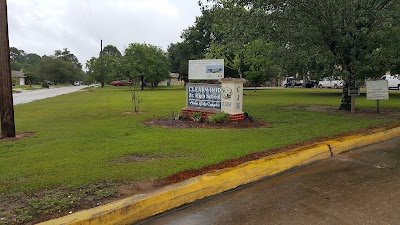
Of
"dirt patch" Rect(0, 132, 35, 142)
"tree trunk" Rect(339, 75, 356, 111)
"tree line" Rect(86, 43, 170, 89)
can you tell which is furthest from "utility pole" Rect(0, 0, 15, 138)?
"tree line" Rect(86, 43, 170, 89)

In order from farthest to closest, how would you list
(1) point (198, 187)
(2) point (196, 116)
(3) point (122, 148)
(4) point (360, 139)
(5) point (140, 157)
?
(2) point (196, 116) → (4) point (360, 139) → (3) point (122, 148) → (5) point (140, 157) → (1) point (198, 187)

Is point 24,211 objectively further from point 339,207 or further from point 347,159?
point 347,159

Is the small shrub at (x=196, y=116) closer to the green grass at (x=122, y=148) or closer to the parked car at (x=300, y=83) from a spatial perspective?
the green grass at (x=122, y=148)

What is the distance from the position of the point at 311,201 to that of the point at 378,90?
31.1ft

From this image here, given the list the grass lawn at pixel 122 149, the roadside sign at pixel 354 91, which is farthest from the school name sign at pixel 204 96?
the roadside sign at pixel 354 91

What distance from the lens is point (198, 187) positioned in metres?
4.54

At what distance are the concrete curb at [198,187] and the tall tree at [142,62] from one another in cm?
3927

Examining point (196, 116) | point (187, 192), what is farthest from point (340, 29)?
point (187, 192)

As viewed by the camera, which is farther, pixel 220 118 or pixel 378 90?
pixel 378 90

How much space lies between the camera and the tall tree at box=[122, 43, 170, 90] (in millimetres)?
45031

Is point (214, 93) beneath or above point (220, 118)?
above

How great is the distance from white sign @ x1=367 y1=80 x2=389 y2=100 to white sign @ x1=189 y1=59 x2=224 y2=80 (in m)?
5.44

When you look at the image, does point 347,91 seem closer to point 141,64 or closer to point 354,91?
point 354,91

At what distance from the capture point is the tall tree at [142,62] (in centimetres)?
4503
